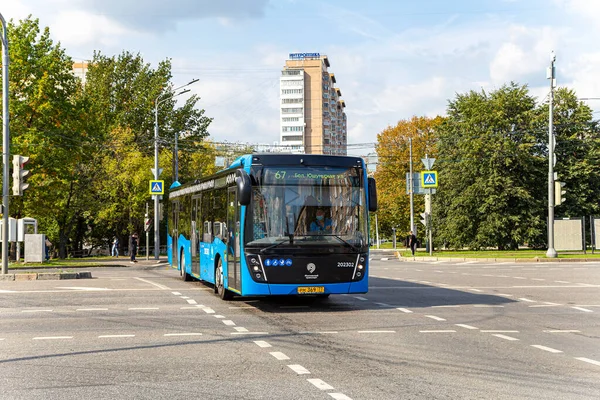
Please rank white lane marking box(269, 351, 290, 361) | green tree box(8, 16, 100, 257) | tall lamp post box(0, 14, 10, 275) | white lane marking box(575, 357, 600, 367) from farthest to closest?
green tree box(8, 16, 100, 257) → tall lamp post box(0, 14, 10, 275) → white lane marking box(269, 351, 290, 361) → white lane marking box(575, 357, 600, 367)

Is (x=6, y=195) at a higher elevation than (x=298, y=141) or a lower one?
lower

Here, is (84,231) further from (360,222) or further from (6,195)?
(360,222)

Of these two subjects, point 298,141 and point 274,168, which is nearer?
point 274,168

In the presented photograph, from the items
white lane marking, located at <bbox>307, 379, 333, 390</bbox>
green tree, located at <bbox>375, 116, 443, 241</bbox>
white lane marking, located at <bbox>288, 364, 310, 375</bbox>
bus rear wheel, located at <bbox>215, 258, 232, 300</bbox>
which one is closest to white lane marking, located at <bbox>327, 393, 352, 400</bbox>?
white lane marking, located at <bbox>307, 379, 333, 390</bbox>

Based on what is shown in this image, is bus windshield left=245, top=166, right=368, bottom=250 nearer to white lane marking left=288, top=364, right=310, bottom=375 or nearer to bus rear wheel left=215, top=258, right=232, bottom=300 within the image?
bus rear wheel left=215, top=258, right=232, bottom=300

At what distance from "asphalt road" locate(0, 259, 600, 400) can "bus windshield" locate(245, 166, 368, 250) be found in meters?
1.38

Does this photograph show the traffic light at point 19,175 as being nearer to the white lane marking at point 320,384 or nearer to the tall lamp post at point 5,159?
the tall lamp post at point 5,159

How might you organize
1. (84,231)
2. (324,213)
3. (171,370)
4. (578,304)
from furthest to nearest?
(84,231), (578,304), (324,213), (171,370)

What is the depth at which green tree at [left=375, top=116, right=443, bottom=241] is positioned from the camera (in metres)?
76.4

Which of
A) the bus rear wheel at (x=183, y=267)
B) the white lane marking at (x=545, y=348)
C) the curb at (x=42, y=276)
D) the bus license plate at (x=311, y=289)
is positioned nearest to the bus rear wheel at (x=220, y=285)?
the bus license plate at (x=311, y=289)

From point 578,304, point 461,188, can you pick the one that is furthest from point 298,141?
point 578,304

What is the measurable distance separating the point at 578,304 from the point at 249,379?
10.8m

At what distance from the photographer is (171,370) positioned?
29.2 feet

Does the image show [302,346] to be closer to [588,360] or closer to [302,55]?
[588,360]
